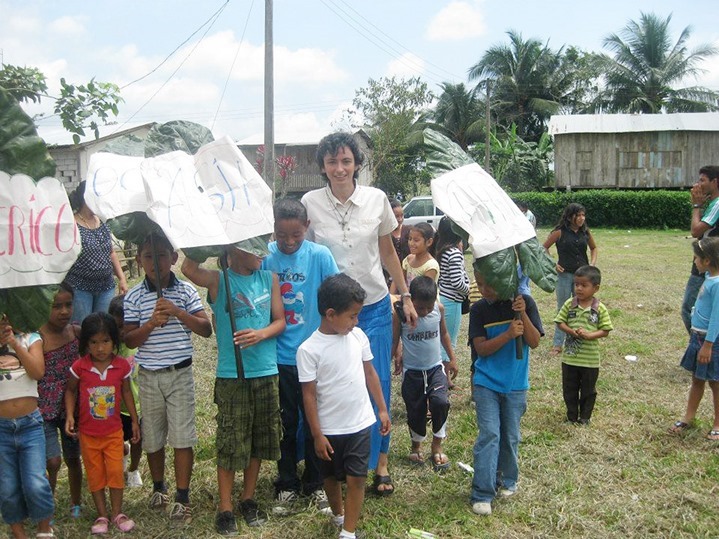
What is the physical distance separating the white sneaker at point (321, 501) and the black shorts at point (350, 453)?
1.32 feet

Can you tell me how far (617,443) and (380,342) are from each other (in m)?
1.96

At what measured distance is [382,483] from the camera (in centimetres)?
391

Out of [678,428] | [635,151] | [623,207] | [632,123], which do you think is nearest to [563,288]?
[678,428]

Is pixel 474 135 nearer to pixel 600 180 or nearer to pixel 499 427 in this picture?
pixel 600 180

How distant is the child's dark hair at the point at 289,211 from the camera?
359 centimetres

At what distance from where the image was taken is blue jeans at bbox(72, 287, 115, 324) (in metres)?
4.76

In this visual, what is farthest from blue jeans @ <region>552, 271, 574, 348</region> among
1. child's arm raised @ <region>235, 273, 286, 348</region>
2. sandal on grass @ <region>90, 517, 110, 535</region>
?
sandal on grass @ <region>90, 517, 110, 535</region>

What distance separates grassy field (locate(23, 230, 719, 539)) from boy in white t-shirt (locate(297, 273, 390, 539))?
417 mm

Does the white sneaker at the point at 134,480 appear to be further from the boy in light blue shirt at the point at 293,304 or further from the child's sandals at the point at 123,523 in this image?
the boy in light blue shirt at the point at 293,304

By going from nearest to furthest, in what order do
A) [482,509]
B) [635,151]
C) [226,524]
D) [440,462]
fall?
[226,524], [482,509], [440,462], [635,151]

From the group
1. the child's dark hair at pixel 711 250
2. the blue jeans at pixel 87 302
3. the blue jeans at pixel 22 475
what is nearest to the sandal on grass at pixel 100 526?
the blue jeans at pixel 22 475

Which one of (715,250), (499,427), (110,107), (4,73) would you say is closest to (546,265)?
(499,427)

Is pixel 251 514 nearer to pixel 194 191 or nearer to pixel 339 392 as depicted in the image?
pixel 339 392

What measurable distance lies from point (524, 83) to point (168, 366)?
35.9 m
